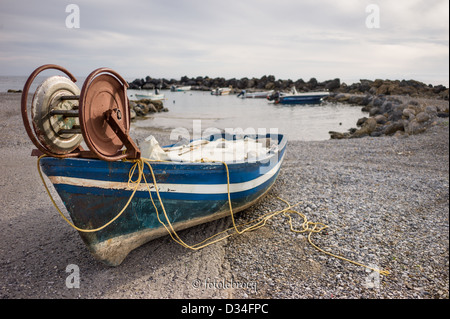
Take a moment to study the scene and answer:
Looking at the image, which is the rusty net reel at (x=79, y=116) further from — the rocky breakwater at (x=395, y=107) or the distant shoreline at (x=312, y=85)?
the distant shoreline at (x=312, y=85)

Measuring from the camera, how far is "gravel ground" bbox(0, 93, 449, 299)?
430cm

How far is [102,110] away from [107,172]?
2.74ft

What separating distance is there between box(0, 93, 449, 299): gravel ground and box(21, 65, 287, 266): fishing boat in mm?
579

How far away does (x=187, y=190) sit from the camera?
4855mm

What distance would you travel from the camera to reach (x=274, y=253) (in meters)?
5.12

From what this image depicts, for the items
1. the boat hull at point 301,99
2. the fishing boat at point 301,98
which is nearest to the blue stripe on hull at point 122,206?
the fishing boat at point 301,98

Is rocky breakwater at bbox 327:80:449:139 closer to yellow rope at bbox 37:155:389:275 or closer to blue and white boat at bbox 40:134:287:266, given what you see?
yellow rope at bbox 37:155:389:275

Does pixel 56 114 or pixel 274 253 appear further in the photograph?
pixel 274 253

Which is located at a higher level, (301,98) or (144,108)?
(301,98)

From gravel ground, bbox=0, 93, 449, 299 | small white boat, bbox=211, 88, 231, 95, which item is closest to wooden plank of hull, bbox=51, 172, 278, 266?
gravel ground, bbox=0, 93, 449, 299

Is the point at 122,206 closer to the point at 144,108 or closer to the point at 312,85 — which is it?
the point at 144,108

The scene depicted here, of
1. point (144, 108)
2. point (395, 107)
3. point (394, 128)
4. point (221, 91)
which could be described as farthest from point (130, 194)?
point (221, 91)

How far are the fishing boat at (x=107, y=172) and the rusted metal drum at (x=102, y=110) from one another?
12mm
